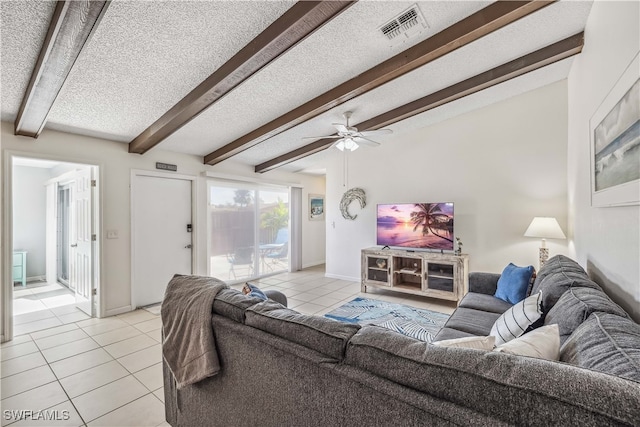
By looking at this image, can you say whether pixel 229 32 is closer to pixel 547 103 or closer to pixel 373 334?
pixel 373 334

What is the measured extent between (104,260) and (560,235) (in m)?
5.68

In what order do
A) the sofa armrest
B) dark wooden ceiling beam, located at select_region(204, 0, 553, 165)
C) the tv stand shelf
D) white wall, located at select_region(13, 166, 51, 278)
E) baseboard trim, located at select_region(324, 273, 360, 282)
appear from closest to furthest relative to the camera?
1. dark wooden ceiling beam, located at select_region(204, 0, 553, 165)
2. the sofa armrest
3. the tv stand shelf
4. white wall, located at select_region(13, 166, 51, 278)
5. baseboard trim, located at select_region(324, 273, 360, 282)

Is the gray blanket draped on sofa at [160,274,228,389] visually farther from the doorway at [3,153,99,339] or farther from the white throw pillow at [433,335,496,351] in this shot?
the doorway at [3,153,99,339]

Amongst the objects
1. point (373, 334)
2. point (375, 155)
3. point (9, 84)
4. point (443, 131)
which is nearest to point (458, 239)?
point (443, 131)

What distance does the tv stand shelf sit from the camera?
13.1ft

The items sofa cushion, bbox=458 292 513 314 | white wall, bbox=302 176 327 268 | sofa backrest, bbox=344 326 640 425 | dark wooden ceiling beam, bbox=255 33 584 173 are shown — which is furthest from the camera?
white wall, bbox=302 176 327 268

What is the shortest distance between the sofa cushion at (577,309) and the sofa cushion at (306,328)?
3.37 feet

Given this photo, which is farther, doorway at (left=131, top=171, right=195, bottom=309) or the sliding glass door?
the sliding glass door

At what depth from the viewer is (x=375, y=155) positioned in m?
5.31

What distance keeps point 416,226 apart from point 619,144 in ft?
9.94

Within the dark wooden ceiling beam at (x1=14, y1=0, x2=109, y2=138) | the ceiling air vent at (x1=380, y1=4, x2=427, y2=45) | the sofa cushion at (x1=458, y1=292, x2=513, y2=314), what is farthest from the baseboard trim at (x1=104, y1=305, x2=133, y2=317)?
the ceiling air vent at (x1=380, y1=4, x2=427, y2=45)

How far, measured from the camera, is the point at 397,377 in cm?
90

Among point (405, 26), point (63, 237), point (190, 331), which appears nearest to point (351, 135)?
point (405, 26)

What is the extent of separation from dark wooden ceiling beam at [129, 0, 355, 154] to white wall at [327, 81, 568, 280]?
3299 millimetres
